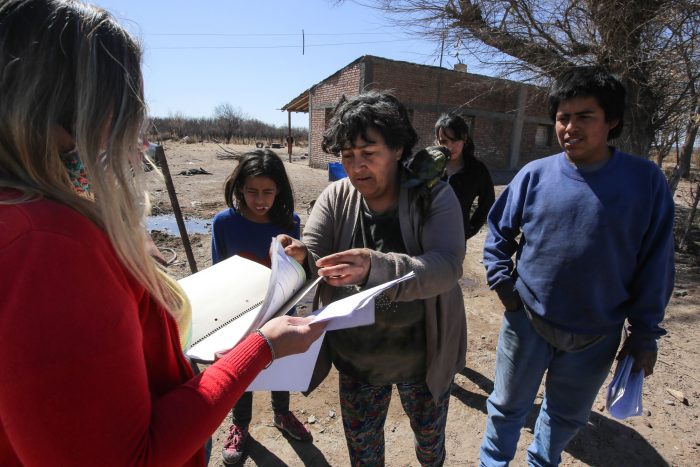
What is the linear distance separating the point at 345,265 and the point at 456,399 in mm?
1988

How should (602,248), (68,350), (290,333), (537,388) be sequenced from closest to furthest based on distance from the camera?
(68,350), (290,333), (602,248), (537,388)


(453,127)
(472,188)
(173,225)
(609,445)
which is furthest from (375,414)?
(173,225)

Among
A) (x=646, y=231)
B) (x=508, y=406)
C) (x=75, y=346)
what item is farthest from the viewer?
(x=508, y=406)

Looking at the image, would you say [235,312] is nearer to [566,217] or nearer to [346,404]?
[346,404]

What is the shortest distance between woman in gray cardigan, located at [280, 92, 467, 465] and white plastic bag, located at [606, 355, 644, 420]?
28.6 inches

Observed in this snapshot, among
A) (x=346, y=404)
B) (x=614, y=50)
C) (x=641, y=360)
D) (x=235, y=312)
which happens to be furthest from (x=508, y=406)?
(x=614, y=50)

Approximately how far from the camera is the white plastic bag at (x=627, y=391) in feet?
5.69

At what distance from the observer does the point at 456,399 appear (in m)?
2.76

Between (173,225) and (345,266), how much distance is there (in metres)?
6.69

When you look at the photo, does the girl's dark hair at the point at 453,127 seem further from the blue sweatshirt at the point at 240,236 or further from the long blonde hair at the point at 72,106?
the long blonde hair at the point at 72,106

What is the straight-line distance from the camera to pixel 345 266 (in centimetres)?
126

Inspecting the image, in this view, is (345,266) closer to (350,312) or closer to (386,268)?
(386,268)

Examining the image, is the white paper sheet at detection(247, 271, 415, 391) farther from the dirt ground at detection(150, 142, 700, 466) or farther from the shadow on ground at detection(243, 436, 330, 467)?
the shadow on ground at detection(243, 436, 330, 467)

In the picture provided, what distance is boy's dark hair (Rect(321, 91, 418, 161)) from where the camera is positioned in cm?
142
